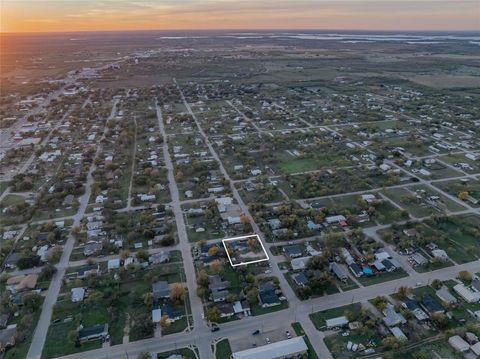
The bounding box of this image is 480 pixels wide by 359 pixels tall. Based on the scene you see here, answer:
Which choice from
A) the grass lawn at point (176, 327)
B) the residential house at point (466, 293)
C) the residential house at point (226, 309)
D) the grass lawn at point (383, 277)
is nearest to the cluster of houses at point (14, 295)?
the grass lawn at point (176, 327)

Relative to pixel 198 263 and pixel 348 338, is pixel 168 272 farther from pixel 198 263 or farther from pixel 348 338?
pixel 348 338

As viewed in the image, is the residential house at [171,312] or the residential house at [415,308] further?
the residential house at [171,312]

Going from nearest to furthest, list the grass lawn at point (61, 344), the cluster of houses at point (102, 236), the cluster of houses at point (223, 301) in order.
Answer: the grass lawn at point (61, 344), the cluster of houses at point (223, 301), the cluster of houses at point (102, 236)

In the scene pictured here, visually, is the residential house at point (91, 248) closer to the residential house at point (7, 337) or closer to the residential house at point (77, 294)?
the residential house at point (77, 294)

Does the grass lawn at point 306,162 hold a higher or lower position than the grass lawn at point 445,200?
A: higher

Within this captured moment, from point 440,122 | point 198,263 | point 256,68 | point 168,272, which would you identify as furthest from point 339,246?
point 256,68

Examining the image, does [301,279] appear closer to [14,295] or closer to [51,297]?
[51,297]
